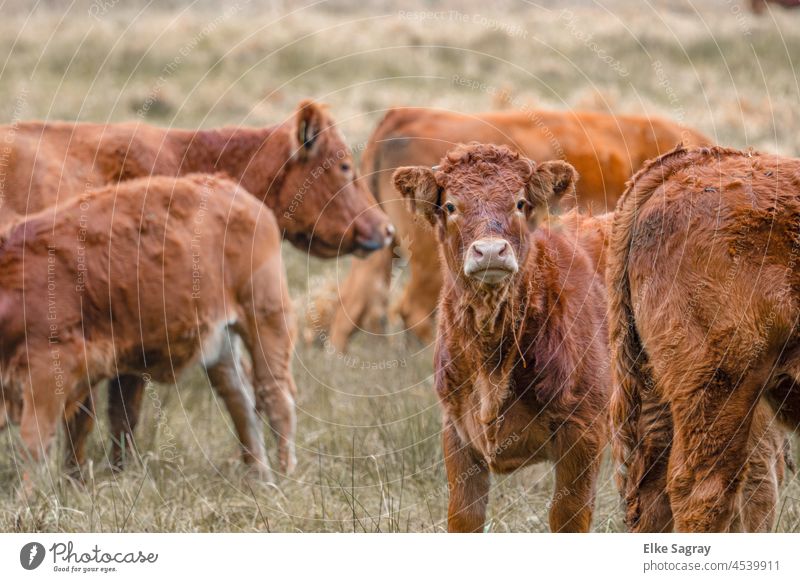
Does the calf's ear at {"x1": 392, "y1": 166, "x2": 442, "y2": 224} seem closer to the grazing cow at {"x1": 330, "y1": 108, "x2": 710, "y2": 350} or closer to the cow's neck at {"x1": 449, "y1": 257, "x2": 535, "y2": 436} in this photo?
the cow's neck at {"x1": 449, "y1": 257, "x2": 535, "y2": 436}

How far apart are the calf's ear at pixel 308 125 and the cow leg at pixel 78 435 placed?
2.36m

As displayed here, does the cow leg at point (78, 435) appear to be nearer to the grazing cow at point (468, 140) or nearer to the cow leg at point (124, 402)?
the cow leg at point (124, 402)

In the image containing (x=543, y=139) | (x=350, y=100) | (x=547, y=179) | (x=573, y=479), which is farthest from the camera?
(x=350, y=100)

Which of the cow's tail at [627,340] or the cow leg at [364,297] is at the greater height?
the cow's tail at [627,340]

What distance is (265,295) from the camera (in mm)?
6910

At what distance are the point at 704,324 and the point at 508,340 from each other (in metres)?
0.98

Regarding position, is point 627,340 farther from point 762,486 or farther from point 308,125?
point 308,125

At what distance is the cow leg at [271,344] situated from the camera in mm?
6895

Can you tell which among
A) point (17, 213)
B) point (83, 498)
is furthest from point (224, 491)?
point (17, 213)

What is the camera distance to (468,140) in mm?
9500

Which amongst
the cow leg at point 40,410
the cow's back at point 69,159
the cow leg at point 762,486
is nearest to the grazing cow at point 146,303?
the cow leg at point 40,410

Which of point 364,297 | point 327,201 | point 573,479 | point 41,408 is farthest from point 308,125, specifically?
point 573,479

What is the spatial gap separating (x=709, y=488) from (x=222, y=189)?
388cm

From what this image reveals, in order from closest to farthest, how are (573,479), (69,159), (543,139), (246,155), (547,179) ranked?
(573,479)
(547,179)
(69,159)
(246,155)
(543,139)
